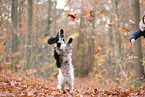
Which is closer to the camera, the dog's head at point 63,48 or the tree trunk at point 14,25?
the dog's head at point 63,48

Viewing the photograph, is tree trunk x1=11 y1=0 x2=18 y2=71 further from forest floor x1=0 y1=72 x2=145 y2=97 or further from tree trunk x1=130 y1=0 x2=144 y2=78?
tree trunk x1=130 y1=0 x2=144 y2=78

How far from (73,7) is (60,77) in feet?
31.6

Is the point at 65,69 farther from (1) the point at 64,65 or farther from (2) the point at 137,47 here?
(2) the point at 137,47

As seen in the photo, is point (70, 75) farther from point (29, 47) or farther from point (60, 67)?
point (29, 47)

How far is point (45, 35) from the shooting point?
1340cm

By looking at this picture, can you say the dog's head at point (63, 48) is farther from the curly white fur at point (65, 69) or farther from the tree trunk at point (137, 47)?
the tree trunk at point (137, 47)

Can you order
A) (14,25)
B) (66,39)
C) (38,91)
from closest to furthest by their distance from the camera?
1. (38,91)
2. (14,25)
3. (66,39)

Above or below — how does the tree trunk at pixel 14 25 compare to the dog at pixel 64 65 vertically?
above

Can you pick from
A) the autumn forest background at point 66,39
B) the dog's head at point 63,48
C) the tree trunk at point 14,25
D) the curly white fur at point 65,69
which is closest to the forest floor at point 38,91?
the autumn forest background at point 66,39

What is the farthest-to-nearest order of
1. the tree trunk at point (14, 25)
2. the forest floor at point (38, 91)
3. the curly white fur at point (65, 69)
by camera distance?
1. the tree trunk at point (14, 25)
2. the curly white fur at point (65, 69)
3. the forest floor at point (38, 91)

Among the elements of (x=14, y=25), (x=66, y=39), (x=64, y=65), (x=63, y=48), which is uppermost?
(x=14, y=25)

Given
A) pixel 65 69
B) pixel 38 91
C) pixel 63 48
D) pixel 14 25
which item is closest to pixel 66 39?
pixel 14 25

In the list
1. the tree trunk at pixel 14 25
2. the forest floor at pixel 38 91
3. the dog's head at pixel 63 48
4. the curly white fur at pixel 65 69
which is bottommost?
the forest floor at pixel 38 91

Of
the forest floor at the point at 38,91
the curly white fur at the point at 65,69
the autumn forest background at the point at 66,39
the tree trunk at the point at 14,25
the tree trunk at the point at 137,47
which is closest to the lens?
the forest floor at the point at 38,91
